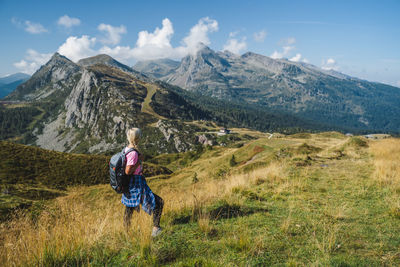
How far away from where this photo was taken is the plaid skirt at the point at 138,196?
18.0 feet

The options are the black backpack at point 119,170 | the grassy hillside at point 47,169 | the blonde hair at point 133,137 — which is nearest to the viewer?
the black backpack at point 119,170

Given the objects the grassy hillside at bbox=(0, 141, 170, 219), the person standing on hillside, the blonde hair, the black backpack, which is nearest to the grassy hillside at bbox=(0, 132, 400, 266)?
the person standing on hillside

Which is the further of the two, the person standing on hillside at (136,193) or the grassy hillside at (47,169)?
the grassy hillside at (47,169)

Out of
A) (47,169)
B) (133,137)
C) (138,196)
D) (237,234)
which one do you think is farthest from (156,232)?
(47,169)

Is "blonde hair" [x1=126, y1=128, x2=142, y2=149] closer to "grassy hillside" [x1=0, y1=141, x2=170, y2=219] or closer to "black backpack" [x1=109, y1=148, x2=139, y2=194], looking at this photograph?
"black backpack" [x1=109, y1=148, x2=139, y2=194]

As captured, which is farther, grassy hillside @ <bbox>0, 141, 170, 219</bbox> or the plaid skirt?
grassy hillside @ <bbox>0, 141, 170, 219</bbox>

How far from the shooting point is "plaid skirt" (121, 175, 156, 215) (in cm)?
548

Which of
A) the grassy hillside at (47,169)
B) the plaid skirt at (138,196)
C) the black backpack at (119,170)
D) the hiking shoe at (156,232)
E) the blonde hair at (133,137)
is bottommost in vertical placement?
the grassy hillside at (47,169)

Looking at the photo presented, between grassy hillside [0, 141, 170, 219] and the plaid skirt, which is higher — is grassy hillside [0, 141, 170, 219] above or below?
below

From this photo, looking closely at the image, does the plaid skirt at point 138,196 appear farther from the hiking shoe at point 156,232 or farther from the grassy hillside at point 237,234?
the hiking shoe at point 156,232

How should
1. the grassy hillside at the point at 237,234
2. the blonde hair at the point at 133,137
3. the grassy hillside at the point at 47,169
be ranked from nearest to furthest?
1. the grassy hillside at the point at 237,234
2. the blonde hair at the point at 133,137
3. the grassy hillside at the point at 47,169

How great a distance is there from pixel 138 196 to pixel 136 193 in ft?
0.32

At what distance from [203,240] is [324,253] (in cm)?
247

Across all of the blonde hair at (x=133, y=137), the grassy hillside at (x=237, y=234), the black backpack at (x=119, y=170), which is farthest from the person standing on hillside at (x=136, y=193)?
the grassy hillside at (x=237, y=234)
